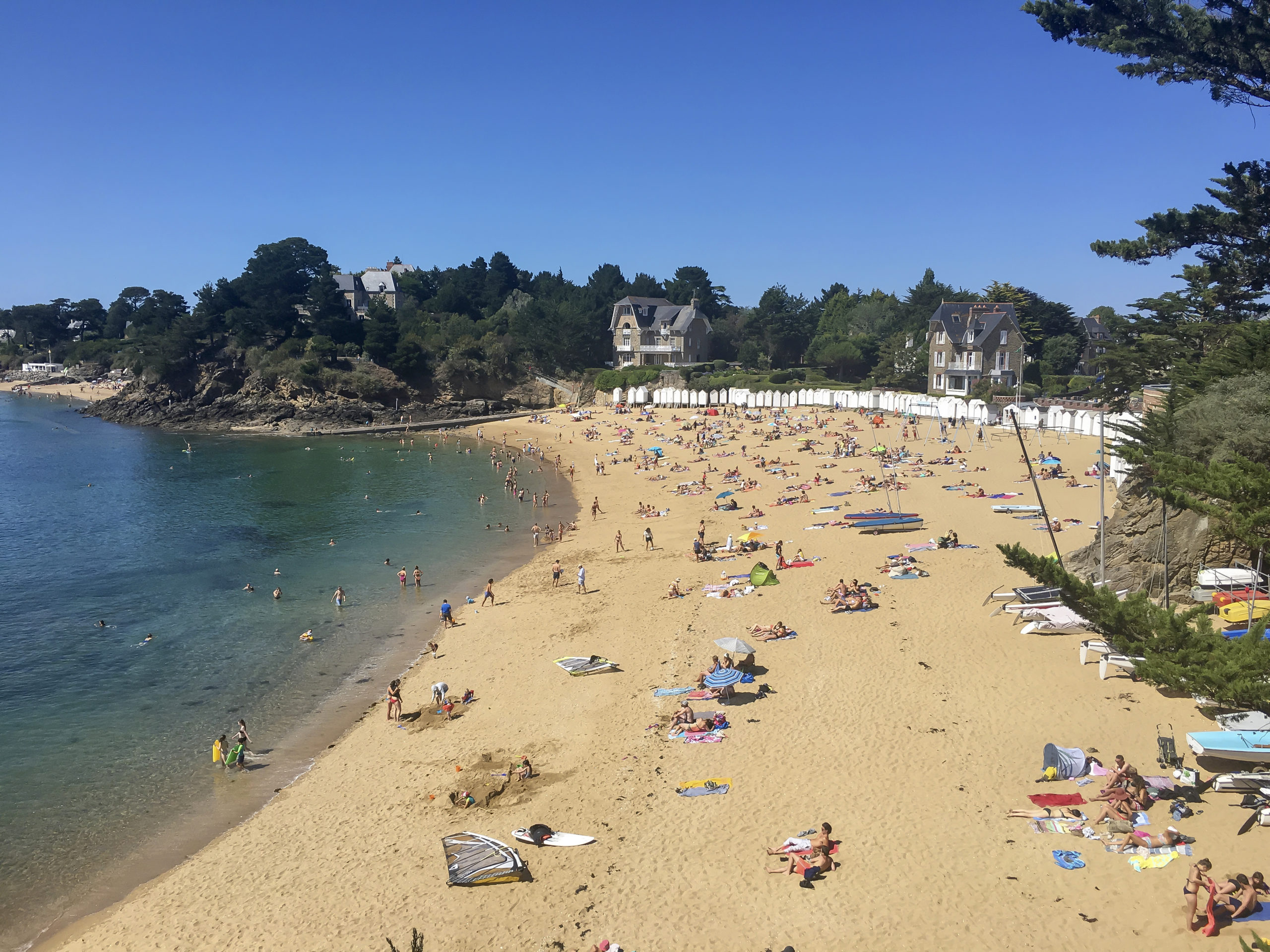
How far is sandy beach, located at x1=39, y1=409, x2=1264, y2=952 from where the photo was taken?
32.2 feet

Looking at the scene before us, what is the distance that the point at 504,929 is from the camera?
1020cm

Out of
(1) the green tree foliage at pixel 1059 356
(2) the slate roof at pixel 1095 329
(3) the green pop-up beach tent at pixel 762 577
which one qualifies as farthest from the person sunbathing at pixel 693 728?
(2) the slate roof at pixel 1095 329

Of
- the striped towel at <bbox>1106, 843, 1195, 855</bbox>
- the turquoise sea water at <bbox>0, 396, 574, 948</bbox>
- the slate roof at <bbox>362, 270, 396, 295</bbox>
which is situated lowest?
the turquoise sea water at <bbox>0, 396, 574, 948</bbox>

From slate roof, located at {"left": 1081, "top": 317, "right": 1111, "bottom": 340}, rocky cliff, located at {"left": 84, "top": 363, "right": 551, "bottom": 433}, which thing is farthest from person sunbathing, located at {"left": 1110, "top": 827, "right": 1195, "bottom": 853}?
slate roof, located at {"left": 1081, "top": 317, "right": 1111, "bottom": 340}

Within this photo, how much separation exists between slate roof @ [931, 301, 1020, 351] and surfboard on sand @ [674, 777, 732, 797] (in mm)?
59358

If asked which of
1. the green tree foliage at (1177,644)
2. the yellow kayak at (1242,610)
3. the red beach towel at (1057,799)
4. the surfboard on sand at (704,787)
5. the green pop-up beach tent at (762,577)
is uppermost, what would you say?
the green tree foliage at (1177,644)

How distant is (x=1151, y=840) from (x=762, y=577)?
489 inches

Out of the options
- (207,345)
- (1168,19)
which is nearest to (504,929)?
(1168,19)

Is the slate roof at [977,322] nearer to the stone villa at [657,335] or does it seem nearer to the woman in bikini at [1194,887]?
the stone villa at [657,335]

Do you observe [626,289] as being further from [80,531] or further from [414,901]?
[414,901]

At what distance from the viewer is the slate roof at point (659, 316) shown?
88.1 m

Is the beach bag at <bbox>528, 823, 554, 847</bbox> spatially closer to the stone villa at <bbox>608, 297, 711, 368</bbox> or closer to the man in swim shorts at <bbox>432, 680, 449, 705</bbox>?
the man in swim shorts at <bbox>432, 680, 449, 705</bbox>

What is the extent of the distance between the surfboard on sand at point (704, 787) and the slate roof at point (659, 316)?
76.5 metres

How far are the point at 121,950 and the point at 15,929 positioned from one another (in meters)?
2.08
